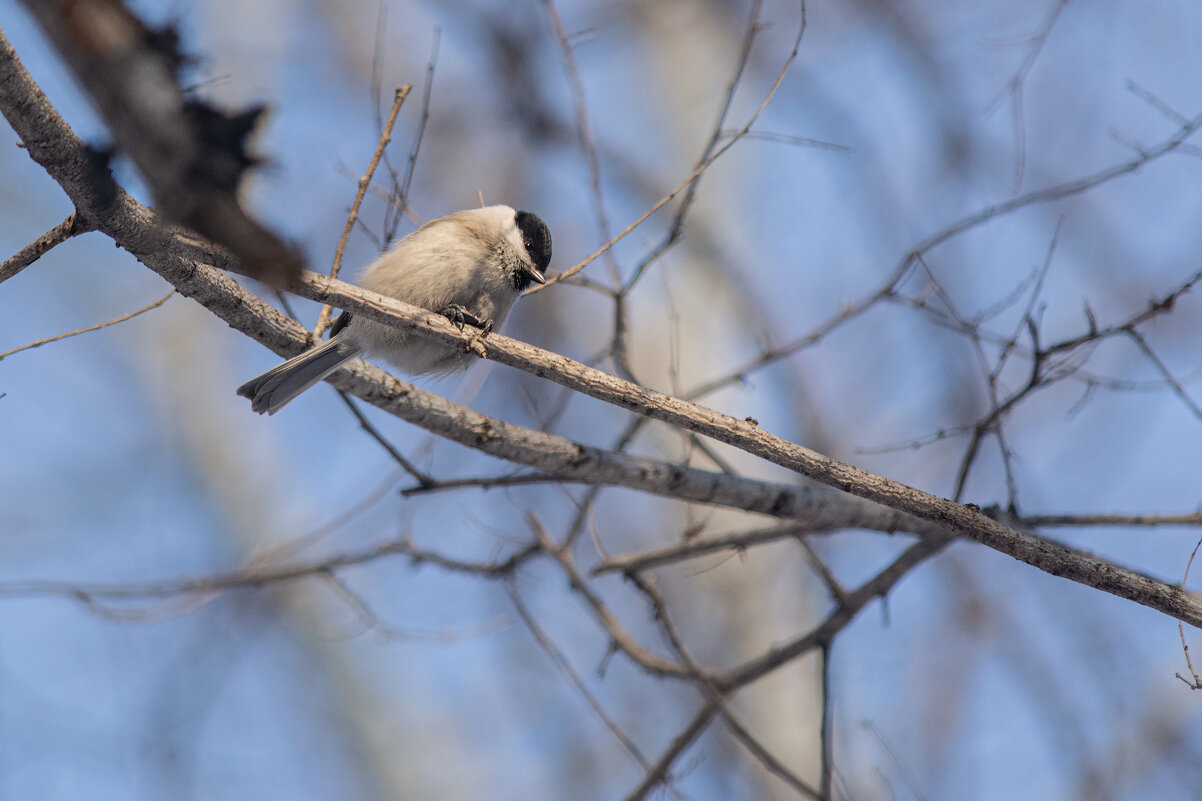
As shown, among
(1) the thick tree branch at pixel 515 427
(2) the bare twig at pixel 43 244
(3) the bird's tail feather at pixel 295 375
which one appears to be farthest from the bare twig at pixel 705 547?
(2) the bare twig at pixel 43 244

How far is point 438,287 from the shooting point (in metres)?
3.52

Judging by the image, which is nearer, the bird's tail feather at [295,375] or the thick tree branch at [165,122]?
the thick tree branch at [165,122]

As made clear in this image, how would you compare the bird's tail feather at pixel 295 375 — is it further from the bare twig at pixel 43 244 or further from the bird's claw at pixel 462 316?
the bare twig at pixel 43 244

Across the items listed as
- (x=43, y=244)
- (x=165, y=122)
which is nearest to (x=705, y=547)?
(x=43, y=244)

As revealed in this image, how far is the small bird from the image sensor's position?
10.9ft

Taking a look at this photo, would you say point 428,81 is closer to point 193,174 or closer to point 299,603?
point 193,174

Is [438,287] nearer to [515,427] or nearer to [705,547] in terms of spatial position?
[515,427]

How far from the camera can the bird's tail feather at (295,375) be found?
3.14 metres

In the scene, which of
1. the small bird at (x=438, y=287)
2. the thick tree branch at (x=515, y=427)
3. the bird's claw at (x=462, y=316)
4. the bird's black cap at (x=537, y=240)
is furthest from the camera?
the bird's black cap at (x=537, y=240)

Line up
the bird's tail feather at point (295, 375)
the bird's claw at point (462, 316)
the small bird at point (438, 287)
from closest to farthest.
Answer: the bird's tail feather at point (295, 375) → the small bird at point (438, 287) → the bird's claw at point (462, 316)

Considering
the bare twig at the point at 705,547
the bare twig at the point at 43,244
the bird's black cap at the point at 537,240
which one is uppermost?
the bird's black cap at the point at 537,240

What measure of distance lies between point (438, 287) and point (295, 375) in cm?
71

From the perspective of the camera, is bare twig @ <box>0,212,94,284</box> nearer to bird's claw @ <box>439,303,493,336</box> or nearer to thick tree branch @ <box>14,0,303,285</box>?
thick tree branch @ <box>14,0,303,285</box>

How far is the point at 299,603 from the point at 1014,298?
249 inches
